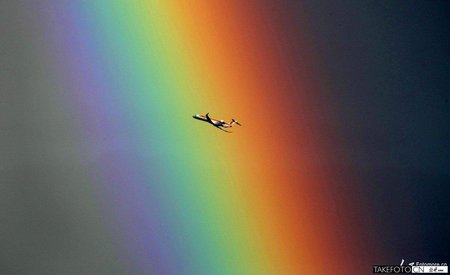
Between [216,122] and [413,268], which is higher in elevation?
[216,122]

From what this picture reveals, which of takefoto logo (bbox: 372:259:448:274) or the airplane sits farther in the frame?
the airplane

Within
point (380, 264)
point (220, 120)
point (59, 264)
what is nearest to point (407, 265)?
point (380, 264)

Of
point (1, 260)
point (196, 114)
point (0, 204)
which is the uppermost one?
point (196, 114)

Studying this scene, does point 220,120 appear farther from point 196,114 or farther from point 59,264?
point 59,264

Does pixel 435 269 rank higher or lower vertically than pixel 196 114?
lower

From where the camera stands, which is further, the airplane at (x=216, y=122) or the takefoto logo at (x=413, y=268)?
the airplane at (x=216, y=122)

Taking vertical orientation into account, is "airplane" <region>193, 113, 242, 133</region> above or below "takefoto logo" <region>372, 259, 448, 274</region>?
above

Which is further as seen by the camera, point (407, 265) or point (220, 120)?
point (220, 120)

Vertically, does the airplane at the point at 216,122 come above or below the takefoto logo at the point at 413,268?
above
